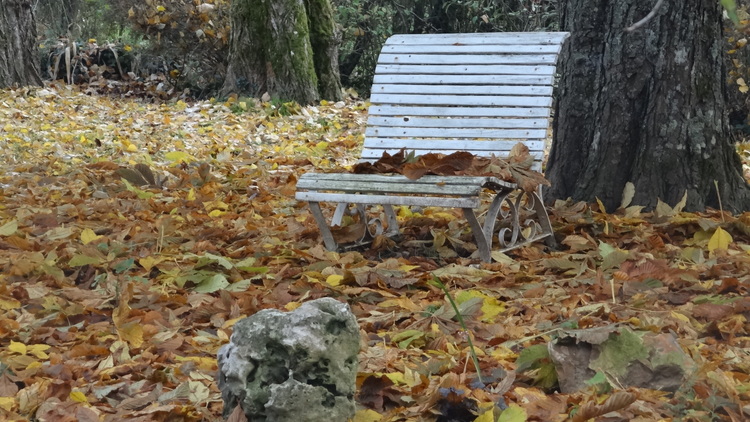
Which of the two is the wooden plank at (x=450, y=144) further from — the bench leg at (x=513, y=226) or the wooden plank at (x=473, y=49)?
the wooden plank at (x=473, y=49)

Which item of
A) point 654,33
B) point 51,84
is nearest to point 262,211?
point 654,33

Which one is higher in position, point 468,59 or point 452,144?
point 468,59

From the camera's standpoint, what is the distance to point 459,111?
15.5ft

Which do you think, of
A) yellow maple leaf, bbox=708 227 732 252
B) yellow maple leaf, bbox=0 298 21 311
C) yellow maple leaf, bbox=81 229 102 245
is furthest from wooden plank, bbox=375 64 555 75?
yellow maple leaf, bbox=0 298 21 311

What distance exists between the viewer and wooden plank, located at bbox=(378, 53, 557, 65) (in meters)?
→ 4.59

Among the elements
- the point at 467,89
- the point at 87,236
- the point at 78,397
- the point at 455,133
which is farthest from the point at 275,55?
the point at 78,397

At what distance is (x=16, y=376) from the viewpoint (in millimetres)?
2631

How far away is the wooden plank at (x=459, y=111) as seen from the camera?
450 centimetres

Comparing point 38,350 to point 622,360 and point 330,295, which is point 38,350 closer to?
point 330,295

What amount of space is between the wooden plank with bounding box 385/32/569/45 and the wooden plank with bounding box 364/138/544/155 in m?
0.55

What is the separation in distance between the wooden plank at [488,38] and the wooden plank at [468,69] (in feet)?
0.47

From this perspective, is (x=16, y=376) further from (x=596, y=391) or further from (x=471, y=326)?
(x=596, y=391)

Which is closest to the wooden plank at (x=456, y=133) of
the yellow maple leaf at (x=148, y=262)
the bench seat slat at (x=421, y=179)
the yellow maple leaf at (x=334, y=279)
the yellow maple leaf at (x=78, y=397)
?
the bench seat slat at (x=421, y=179)

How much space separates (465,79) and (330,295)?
69.6 inches
